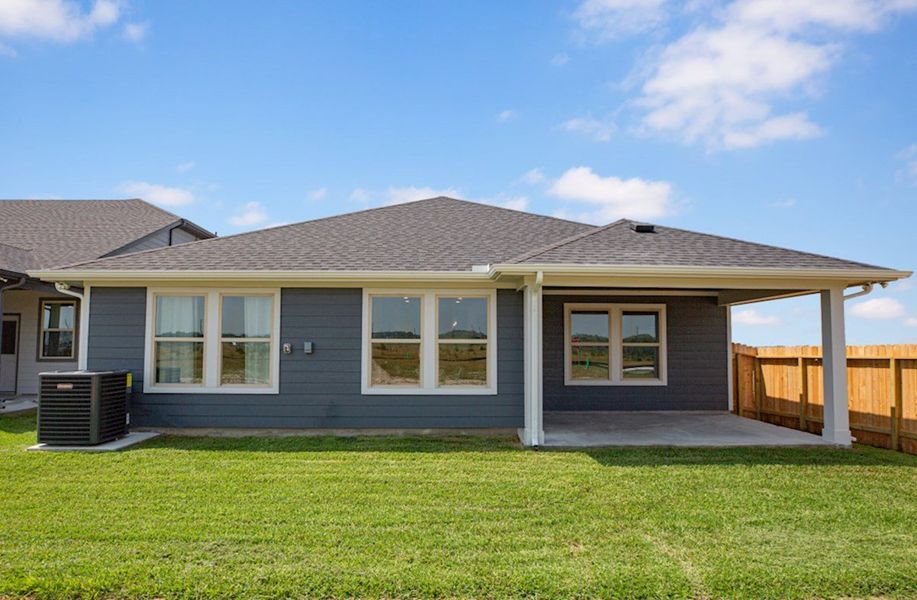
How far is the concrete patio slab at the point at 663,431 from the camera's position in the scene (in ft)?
27.5

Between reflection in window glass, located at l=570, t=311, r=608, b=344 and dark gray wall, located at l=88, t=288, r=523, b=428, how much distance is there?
9.72 feet

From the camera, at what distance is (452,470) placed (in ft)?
22.0

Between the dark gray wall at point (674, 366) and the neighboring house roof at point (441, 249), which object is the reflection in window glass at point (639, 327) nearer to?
the dark gray wall at point (674, 366)

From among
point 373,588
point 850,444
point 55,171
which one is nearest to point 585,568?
point 373,588

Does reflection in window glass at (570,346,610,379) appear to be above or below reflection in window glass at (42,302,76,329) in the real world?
below

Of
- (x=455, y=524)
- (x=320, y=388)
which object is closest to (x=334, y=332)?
(x=320, y=388)

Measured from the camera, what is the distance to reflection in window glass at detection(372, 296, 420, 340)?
9148 millimetres

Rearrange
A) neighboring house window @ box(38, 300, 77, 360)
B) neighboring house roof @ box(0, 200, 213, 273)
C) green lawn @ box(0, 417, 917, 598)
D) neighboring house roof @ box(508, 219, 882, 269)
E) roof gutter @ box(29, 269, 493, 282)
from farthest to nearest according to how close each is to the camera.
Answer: neighboring house window @ box(38, 300, 77, 360), neighboring house roof @ box(0, 200, 213, 273), roof gutter @ box(29, 269, 493, 282), neighboring house roof @ box(508, 219, 882, 269), green lawn @ box(0, 417, 917, 598)

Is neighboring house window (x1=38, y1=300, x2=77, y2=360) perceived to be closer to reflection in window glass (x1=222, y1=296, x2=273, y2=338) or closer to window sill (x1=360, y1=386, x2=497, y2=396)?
reflection in window glass (x1=222, y1=296, x2=273, y2=338)

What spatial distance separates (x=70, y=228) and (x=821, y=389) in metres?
17.7

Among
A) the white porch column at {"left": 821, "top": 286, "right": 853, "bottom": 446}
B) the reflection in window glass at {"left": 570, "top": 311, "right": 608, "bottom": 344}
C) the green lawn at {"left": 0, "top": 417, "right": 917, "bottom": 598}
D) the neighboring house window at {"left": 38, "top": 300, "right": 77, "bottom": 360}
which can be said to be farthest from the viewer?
the neighboring house window at {"left": 38, "top": 300, "right": 77, "bottom": 360}

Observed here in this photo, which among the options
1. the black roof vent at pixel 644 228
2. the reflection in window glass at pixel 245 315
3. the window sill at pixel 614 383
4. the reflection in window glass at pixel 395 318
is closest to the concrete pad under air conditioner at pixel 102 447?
the reflection in window glass at pixel 245 315

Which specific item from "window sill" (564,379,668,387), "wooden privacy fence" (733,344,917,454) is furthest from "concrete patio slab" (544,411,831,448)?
"wooden privacy fence" (733,344,917,454)

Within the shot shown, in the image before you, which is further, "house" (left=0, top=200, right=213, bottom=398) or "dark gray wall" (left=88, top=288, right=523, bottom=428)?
"house" (left=0, top=200, right=213, bottom=398)
